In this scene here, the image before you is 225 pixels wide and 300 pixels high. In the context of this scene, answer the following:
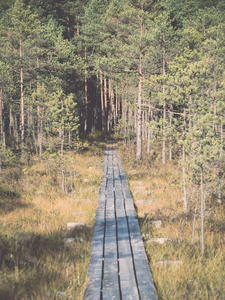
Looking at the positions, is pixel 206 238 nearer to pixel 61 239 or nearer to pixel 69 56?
pixel 61 239

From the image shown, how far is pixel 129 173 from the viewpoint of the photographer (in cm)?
1325

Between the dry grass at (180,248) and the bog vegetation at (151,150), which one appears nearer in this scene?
the dry grass at (180,248)

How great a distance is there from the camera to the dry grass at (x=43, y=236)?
384 cm

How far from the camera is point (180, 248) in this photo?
498 cm

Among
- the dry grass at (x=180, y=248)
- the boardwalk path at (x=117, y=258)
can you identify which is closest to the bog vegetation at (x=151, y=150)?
the dry grass at (x=180, y=248)

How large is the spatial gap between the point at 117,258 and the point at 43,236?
2.08m

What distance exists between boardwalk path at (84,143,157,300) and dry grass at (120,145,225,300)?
9.4 inches

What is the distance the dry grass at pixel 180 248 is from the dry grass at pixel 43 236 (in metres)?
1.44

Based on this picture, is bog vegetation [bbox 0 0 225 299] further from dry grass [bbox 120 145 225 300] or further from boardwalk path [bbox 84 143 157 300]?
boardwalk path [bbox 84 143 157 300]

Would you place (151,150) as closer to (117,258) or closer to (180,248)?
(180,248)

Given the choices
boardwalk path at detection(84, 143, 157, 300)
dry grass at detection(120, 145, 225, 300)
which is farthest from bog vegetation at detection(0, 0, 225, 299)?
boardwalk path at detection(84, 143, 157, 300)

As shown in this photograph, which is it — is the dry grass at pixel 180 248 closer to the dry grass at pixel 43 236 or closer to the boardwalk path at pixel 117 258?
the boardwalk path at pixel 117 258

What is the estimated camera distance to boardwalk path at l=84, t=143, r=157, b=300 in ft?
12.3

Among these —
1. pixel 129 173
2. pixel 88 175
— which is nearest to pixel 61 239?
pixel 88 175
